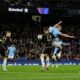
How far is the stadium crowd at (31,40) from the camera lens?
4034cm

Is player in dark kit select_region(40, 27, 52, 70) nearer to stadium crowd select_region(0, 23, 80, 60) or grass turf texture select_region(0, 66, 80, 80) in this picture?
grass turf texture select_region(0, 66, 80, 80)

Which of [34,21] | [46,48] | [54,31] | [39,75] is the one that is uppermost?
[54,31]

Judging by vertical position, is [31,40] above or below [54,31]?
below

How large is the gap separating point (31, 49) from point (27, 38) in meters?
2.66

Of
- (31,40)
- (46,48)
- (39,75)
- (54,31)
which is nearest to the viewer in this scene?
(39,75)

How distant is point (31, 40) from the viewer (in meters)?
43.1

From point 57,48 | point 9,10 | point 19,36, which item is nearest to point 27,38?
point 19,36

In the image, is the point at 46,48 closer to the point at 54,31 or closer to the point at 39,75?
the point at 54,31

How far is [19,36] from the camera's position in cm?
4350

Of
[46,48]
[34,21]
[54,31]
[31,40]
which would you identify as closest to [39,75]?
[54,31]

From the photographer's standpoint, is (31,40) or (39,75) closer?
(39,75)

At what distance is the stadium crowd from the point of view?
4034 cm

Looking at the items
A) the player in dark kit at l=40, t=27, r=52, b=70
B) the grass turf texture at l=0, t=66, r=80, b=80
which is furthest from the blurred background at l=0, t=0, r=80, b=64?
the grass turf texture at l=0, t=66, r=80, b=80

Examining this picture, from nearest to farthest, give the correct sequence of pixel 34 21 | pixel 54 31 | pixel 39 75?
pixel 39 75, pixel 54 31, pixel 34 21
